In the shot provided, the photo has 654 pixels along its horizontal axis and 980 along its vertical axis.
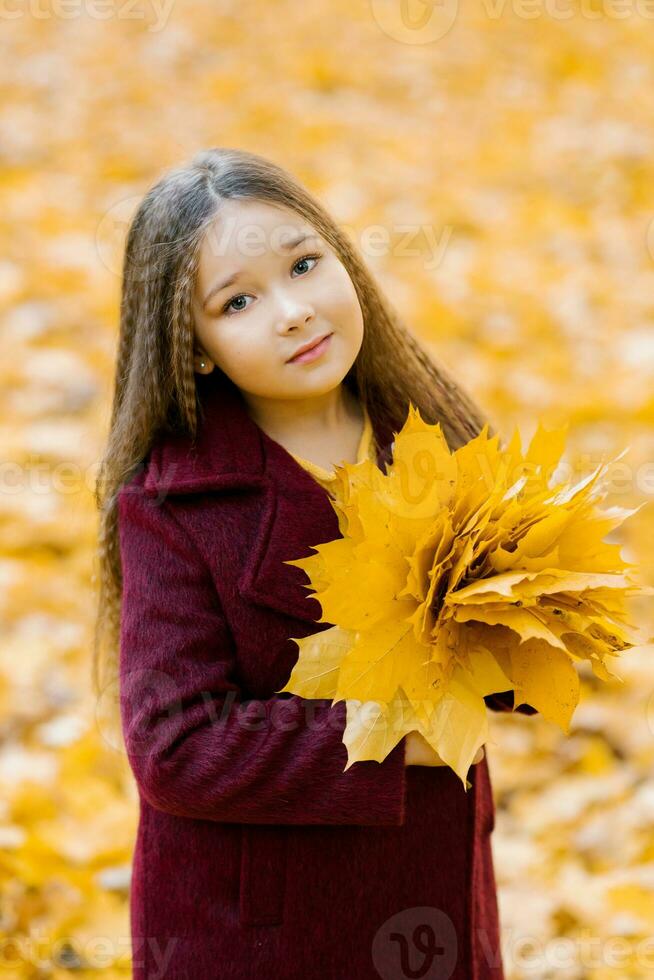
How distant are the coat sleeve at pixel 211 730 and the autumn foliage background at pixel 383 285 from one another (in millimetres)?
506

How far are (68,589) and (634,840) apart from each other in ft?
4.07

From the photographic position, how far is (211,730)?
934 millimetres

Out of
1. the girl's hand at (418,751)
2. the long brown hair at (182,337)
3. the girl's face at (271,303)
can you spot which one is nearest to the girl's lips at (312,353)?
the girl's face at (271,303)

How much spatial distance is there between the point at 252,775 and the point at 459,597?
0.79ft

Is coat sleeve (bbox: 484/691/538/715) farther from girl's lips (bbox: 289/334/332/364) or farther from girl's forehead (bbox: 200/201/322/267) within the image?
girl's forehead (bbox: 200/201/322/267)

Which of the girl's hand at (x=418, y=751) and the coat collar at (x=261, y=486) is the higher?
the coat collar at (x=261, y=486)

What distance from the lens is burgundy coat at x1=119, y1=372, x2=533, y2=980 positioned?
0.93 m

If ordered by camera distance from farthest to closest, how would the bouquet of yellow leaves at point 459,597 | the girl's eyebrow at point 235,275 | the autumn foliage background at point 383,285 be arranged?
the autumn foliage background at point 383,285
the girl's eyebrow at point 235,275
the bouquet of yellow leaves at point 459,597

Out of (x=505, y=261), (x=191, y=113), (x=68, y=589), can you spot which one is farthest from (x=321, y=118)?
(x=68, y=589)

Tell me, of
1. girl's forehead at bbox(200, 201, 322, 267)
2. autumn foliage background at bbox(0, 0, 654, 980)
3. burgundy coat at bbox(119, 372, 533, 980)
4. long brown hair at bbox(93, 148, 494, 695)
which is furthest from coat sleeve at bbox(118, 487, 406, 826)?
autumn foliage background at bbox(0, 0, 654, 980)

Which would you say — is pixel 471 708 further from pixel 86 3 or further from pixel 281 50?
pixel 86 3

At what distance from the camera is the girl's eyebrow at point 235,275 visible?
981 mm

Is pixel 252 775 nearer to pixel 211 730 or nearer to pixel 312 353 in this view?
pixel 211 730

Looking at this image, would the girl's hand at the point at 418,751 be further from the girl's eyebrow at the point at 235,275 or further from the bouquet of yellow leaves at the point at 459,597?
the girl's eyebrow at the point at 235,275
